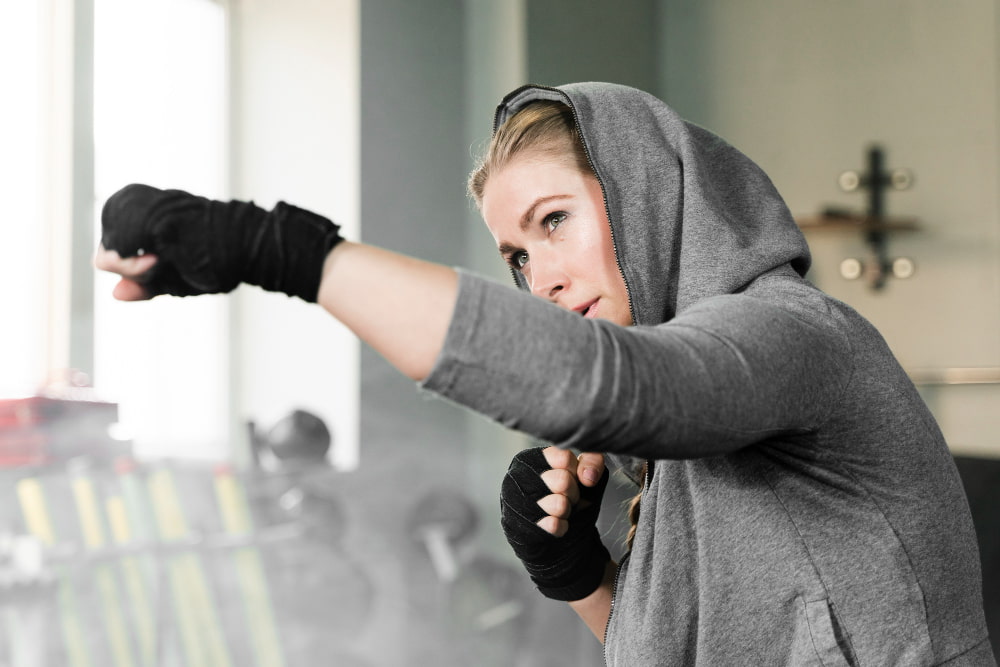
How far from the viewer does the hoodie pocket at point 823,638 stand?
0.75 m

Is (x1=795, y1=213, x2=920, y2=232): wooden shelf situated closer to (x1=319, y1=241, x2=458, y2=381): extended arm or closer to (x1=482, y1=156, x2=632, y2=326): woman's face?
(x1=482, y1=156, x2=632, y2=326): woman's face

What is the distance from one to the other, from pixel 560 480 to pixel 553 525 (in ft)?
0.17

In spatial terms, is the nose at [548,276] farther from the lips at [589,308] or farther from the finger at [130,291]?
the finger at [130,291]

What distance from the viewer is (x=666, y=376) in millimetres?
547

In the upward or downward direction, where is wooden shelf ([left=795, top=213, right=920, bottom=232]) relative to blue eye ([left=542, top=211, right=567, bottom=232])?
downward

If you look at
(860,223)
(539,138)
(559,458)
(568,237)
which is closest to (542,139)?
(539,138)

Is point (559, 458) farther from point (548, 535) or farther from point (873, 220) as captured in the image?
point (873, 220)

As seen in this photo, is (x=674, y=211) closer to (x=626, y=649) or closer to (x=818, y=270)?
(x=626, y=649)

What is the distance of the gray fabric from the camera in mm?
542

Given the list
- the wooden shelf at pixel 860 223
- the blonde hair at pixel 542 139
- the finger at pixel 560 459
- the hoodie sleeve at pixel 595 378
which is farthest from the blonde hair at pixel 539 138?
the wooden shelf at pixel 860 223

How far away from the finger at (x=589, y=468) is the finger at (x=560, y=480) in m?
0.01

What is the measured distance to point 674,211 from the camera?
34.0 inches

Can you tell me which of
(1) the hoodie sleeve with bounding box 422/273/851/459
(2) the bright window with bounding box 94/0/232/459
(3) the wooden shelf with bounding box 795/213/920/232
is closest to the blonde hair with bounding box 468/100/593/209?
(1) the hoodie sleeve with bounding box 422/273/851/459

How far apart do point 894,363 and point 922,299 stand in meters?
2.42
